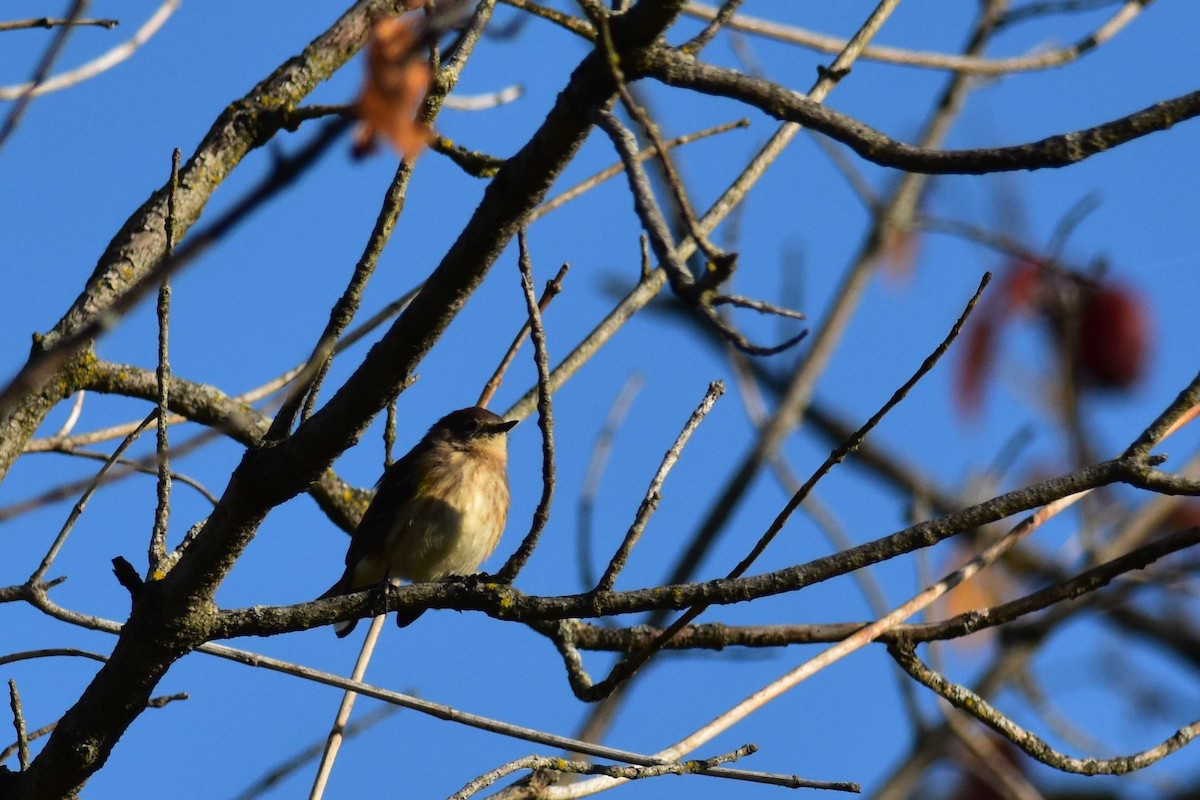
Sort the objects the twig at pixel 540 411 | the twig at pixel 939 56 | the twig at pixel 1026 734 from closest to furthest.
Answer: the twig at pixel 540 411, the twig at pixel 1026 734, the twig at pixel 939 56

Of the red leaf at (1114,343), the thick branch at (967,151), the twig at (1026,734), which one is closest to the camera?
the thick branch at (967,151)

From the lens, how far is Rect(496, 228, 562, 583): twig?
2.71 meters

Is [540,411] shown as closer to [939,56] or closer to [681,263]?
[681,263]

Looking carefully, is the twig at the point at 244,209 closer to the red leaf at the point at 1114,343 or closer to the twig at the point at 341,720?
the twig at the point at 341,720

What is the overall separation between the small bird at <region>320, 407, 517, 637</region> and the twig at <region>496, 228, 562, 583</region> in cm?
281

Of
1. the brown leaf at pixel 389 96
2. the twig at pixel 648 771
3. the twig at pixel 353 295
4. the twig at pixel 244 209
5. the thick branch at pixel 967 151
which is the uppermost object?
the twig at pixel 353 295

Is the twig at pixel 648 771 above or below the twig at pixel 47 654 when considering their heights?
below

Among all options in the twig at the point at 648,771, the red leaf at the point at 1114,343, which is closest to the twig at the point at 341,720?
the twig at the point at 648,771

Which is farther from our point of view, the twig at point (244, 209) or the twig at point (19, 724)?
the twig at point (19, 724)

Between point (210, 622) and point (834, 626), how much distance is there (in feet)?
5.75

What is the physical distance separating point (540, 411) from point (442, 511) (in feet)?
11.7

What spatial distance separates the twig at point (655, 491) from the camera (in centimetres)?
296

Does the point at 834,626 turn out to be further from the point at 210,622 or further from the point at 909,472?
the point at 909,472

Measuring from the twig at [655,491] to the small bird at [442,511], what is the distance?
2621 millimetres
